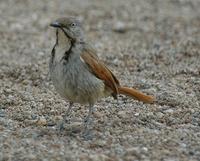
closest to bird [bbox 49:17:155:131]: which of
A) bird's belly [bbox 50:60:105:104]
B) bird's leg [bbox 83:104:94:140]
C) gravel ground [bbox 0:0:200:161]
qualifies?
bird's belly [bbox 50:60:105:104]

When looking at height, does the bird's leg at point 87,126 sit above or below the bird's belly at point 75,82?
below

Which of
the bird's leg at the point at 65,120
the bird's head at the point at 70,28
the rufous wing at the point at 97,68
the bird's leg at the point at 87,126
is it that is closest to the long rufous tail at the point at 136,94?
the rufous wing at the point at 97,68

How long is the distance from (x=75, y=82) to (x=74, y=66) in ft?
0.52

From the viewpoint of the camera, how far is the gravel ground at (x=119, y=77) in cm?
684

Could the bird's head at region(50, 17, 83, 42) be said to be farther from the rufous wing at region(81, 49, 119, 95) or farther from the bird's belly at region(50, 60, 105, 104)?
the bird's belly at region(50, 60, 105, 104)

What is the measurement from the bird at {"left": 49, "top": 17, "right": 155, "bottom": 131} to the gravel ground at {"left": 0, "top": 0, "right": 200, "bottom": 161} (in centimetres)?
48

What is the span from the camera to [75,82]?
6969 millimetres

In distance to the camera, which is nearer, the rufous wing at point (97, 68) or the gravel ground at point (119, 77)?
the gravel ground at point (119, 77)

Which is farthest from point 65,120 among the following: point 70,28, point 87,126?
point 70,28

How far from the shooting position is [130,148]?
6781 millimetres

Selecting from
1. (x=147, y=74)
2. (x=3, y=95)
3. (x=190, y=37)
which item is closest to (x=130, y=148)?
(x=3, y=95)

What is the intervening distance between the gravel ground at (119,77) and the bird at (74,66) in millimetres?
482

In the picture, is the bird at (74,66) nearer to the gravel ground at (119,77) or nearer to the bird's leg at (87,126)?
the bird's leg at (87,126)

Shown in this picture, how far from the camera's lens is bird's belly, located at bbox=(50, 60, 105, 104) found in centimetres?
694
